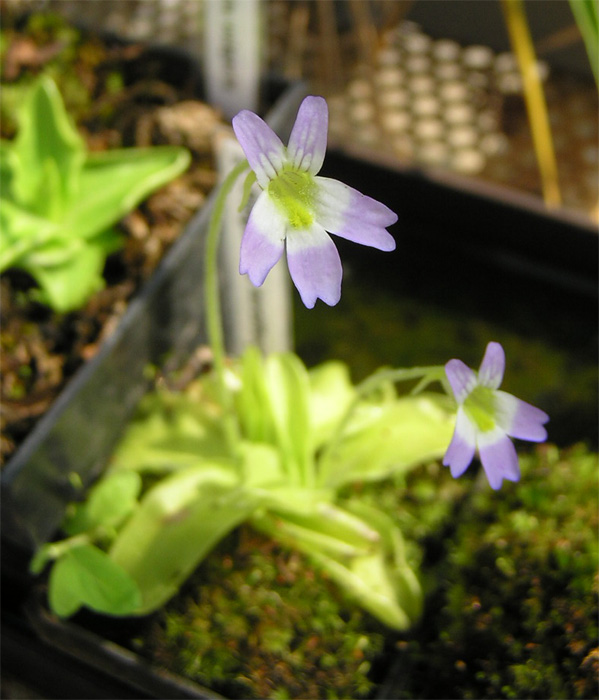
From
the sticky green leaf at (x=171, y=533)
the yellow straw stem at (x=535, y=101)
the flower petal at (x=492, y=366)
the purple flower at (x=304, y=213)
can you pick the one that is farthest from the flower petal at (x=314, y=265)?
the yellow straw stem at (x=535, y=101)

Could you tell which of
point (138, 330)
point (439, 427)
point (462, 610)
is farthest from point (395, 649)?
point (138, 330)

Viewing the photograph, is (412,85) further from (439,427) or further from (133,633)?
(133,633)

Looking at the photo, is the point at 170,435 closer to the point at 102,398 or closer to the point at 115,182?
the point at 102,398

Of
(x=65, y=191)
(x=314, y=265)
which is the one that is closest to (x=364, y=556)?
(x=314, y=265)

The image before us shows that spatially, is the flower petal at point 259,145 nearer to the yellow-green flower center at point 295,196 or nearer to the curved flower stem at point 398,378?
the yellow-green flower center at point 295,196

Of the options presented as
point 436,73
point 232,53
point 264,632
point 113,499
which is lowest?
point 264,632

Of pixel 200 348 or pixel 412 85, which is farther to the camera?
pixel 412 85

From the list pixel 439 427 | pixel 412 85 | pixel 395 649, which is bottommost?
pixel 395 649
